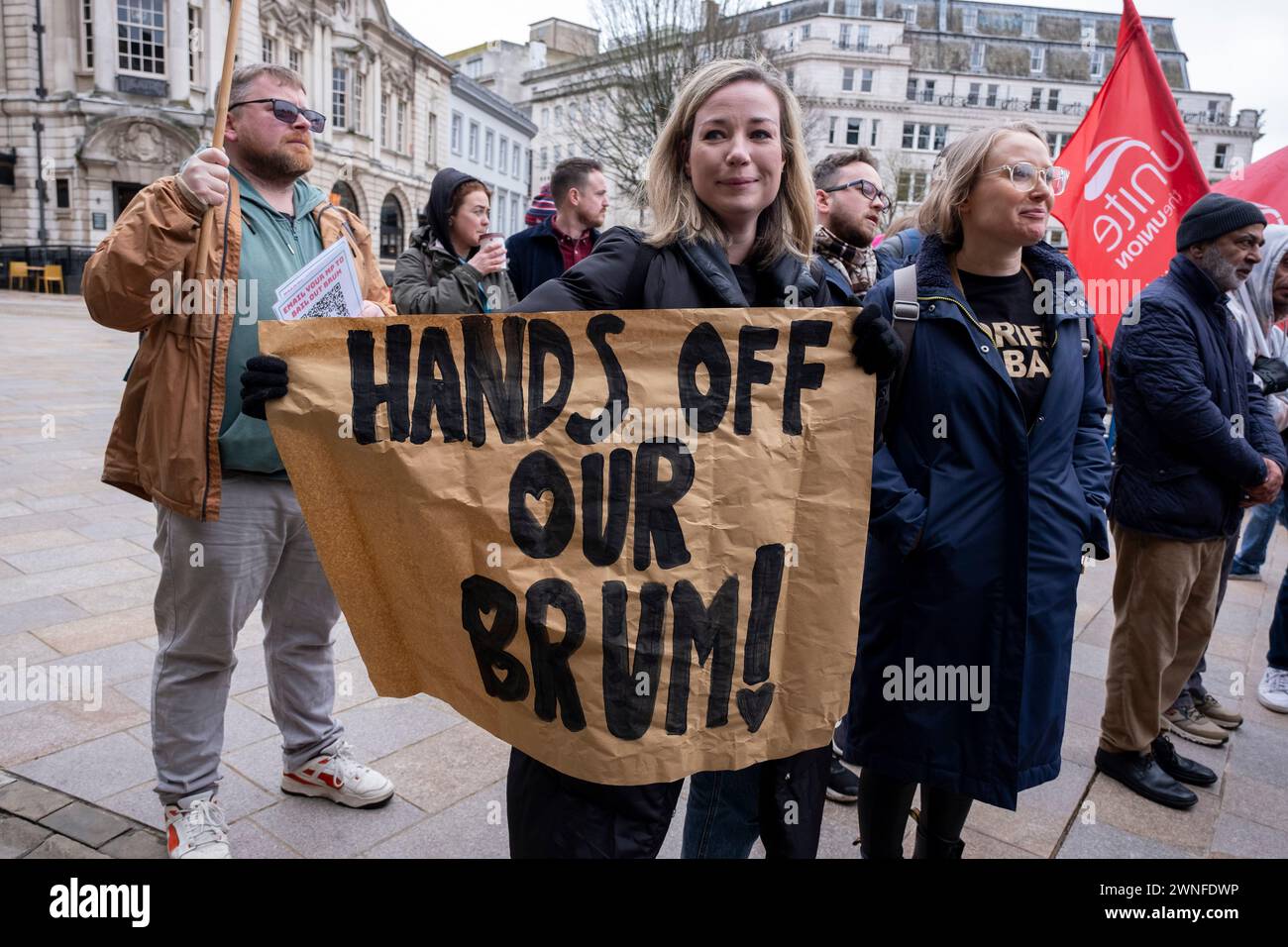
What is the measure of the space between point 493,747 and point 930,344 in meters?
2.25

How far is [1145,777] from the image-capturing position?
3434 millimetres

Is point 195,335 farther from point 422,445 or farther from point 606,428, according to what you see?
point 606,428

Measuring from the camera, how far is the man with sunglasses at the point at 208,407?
7.65 feet

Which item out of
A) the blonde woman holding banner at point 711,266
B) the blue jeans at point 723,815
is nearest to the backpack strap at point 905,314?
the blonde woman holding banner at point 711,266

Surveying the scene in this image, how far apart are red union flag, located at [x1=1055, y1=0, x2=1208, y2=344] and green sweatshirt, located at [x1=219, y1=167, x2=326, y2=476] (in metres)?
4.20

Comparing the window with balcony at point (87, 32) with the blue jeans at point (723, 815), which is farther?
the window with balcony at point (87, 32)

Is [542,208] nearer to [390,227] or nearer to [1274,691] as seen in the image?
[1274,691]

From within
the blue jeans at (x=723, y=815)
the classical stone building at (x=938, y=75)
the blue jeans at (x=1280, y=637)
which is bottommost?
the blue jeans at (x=1280, y=637)

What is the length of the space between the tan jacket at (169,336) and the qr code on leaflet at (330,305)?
297 millimetres

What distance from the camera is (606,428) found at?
1.86 meters

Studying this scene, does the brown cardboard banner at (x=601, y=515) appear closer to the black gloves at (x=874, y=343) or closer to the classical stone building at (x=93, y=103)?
the black gloves at (x=874, y=343)

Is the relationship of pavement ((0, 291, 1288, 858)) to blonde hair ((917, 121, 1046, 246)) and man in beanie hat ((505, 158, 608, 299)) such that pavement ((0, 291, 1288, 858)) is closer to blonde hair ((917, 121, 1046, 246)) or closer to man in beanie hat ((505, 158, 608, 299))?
blonde hair ((917, 121, 1046, 246))

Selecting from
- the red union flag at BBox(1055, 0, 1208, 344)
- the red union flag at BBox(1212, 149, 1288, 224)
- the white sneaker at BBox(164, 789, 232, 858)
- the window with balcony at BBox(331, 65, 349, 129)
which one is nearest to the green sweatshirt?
the white sneaker at BBox(164, 789, 232, 858)

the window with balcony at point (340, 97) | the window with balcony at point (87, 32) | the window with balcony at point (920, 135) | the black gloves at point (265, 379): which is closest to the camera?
the black gloves at point (265, 379)
